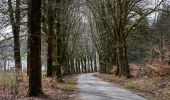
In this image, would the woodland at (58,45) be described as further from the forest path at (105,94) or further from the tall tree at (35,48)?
the forest path at (105,94)

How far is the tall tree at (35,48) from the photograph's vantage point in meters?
17.9

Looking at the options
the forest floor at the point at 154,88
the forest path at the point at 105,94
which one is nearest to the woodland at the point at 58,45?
the forest floor at the point at 154,88

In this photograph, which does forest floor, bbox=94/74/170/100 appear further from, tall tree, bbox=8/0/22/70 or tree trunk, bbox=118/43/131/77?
tree trunk, bbox=118/43/131/77

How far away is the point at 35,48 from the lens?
59.3 ft

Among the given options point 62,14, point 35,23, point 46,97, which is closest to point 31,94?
point 46,97

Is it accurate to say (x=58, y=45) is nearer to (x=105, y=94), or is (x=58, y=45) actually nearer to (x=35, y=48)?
(x=105, y=94)

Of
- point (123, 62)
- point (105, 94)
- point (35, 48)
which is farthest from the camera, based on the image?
point (123, 62)

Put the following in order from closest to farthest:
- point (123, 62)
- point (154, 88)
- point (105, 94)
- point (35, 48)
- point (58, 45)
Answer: point (35, 48)
point (105, 94)
point (154, 88)
point (58, 45)
point (123, 62)

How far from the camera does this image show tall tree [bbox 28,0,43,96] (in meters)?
17.9

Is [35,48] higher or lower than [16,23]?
lower

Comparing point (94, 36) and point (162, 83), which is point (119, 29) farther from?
point (94, 36)

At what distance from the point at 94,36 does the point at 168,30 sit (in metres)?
25.9

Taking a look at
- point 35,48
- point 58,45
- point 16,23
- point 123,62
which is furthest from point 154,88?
point 123,62

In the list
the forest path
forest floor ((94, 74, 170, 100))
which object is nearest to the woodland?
forest floor ((94, 74, 170, 100))
